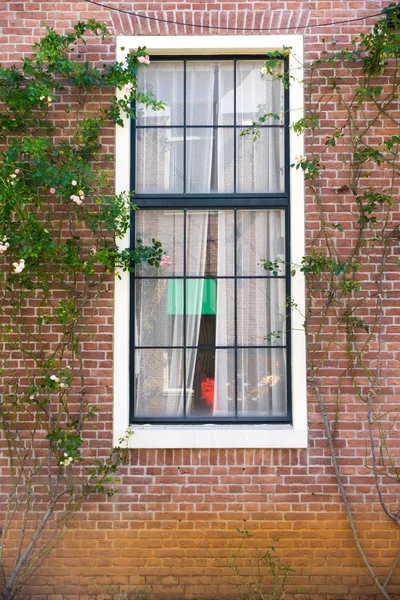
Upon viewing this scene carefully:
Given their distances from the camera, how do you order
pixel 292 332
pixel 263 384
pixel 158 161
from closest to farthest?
pixel 292 332 < pixel 263 384 < pixel 158 161

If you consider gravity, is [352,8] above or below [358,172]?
above

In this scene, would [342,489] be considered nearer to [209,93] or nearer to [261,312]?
[261,312]

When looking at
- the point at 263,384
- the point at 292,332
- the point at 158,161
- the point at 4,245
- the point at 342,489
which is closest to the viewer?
the point at 4,245

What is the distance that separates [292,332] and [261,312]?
0.30m

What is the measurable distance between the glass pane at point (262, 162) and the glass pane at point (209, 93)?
25 cm

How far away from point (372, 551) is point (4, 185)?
3.65 meters

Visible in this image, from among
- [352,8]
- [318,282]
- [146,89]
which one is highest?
[352,8]

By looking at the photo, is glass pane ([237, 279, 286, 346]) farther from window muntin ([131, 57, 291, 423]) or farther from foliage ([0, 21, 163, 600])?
foliage ([0, 21, 163, 600])

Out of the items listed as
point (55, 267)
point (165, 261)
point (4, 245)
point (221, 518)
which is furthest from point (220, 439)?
point (4, 245)

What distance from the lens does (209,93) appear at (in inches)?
186

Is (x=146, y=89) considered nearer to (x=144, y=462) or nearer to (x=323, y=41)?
(x=323, y=41)

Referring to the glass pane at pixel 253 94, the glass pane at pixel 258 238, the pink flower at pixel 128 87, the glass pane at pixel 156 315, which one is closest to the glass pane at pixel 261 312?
the glass pane at pixel 258 238

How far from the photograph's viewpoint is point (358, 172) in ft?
14.8

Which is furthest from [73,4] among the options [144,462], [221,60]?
[144,462]
